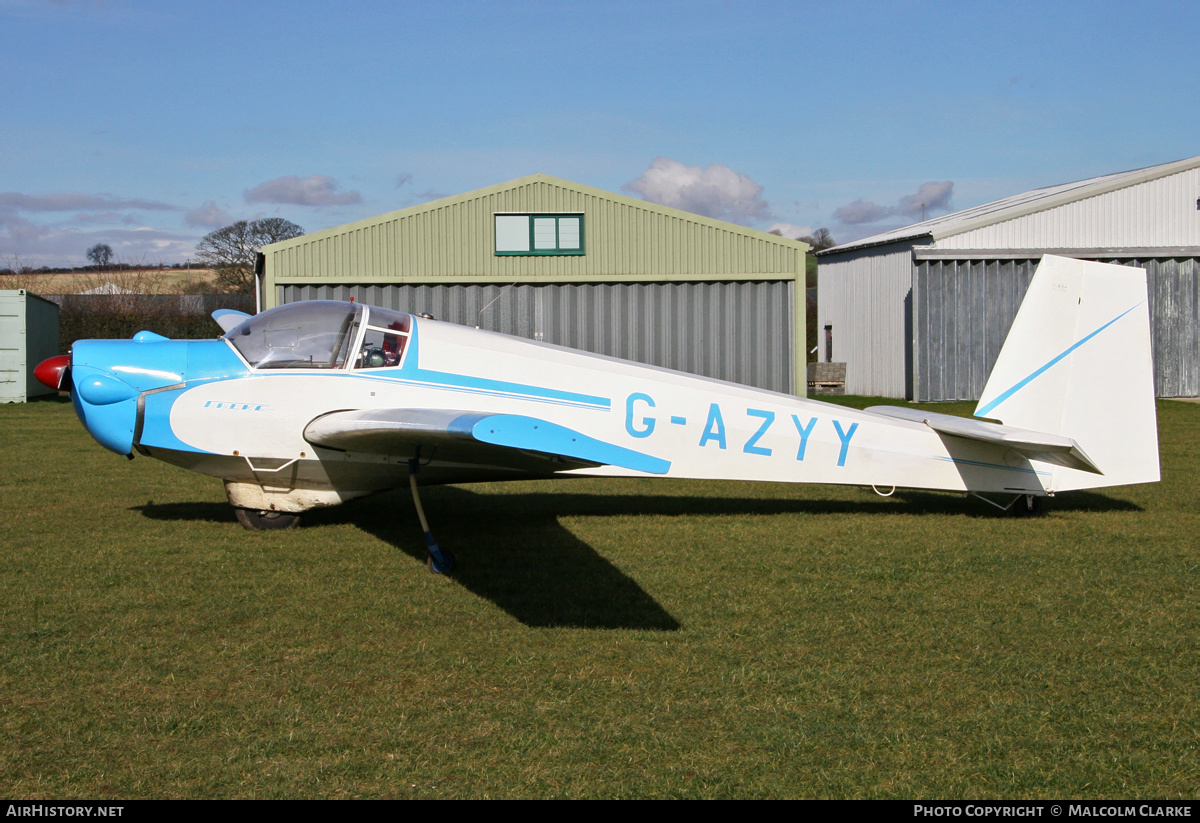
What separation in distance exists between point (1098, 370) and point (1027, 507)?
1.41 meters

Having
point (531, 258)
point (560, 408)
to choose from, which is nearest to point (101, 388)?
point (560, 408)

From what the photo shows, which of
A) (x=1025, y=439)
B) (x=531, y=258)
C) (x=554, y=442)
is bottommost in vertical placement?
(x=1025, y=439)

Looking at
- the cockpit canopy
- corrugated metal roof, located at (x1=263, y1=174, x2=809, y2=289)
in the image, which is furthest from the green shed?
the cockpit canopy

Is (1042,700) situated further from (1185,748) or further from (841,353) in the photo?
(841,353)

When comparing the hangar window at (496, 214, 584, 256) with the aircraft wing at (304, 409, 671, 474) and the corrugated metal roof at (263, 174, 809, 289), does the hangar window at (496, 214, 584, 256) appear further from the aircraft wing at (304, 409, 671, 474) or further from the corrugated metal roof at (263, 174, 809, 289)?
the aircraft wing at (304, 409, 671, 474)

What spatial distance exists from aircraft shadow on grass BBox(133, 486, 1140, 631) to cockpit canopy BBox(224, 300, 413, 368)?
1.59 meters

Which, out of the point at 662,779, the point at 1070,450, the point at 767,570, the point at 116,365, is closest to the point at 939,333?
the point at 1070,450

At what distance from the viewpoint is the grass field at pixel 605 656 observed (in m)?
3.59

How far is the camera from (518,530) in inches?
328

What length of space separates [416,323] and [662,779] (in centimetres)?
507

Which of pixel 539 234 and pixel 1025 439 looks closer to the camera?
pixel 1025 439

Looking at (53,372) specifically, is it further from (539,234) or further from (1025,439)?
(539,234)

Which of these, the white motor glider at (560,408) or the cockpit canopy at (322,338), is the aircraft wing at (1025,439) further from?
the cockpit canopy at (322,338)

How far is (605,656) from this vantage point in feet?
16.2
